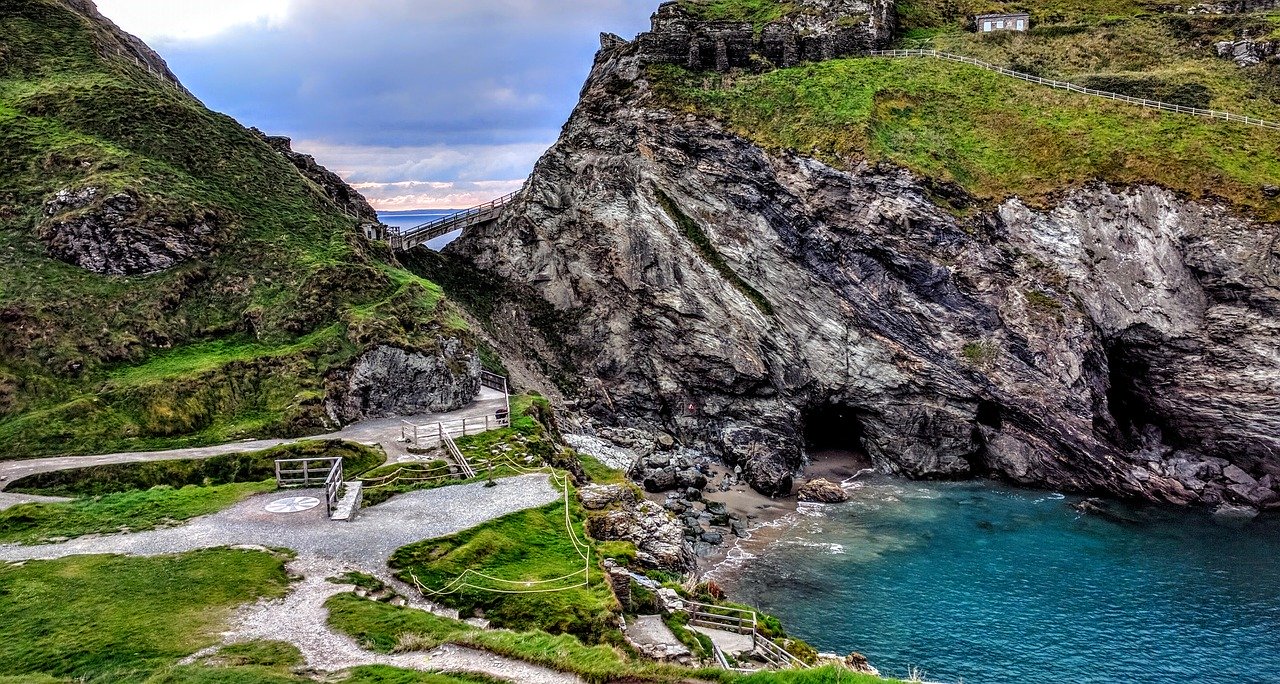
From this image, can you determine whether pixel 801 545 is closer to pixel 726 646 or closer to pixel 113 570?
pixel 726 646

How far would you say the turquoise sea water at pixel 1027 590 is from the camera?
107 ft

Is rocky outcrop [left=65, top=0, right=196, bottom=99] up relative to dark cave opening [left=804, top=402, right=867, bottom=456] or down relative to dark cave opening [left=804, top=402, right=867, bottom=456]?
up

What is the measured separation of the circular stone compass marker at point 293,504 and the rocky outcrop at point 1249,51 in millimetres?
85194

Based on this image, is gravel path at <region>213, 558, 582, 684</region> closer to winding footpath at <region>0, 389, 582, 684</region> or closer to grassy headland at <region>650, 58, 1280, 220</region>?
winding footpath at <region>0, 389, 582, 684</region>

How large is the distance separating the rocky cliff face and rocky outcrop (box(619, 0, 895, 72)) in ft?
13.8

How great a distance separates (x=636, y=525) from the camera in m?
38.2

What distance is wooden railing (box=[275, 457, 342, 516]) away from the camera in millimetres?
29594

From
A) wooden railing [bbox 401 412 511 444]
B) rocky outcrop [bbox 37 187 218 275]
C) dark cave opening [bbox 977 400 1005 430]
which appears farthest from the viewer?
dark cave opening [bbox 977 400 1005 430]

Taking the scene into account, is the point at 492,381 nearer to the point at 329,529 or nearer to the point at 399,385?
the point at 399,385

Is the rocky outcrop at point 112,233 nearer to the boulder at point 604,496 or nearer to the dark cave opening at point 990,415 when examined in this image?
the boulder at point 604,496

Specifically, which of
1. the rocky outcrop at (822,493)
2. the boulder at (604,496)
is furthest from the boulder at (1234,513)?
the boulder at (604,496)

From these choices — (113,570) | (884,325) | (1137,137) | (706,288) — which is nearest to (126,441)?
(113,570)

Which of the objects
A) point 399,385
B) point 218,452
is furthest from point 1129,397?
point 218,452

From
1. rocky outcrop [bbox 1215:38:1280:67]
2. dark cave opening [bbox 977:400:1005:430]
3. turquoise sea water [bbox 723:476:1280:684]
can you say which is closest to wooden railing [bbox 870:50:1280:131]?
rocky outcrop [bbox 1215:38:1280:67]
